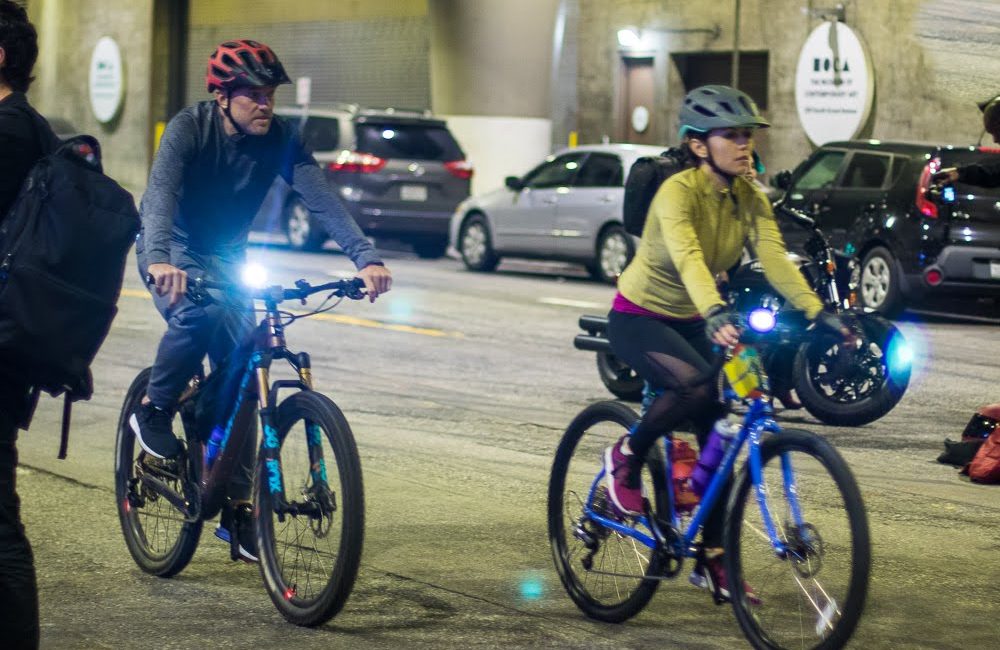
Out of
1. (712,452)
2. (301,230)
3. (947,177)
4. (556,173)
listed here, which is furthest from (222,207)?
(301,230)

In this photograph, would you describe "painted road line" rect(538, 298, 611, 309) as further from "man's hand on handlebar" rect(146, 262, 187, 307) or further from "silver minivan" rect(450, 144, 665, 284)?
"man's hand on handlebar" rect(146, 262, 187, 307)

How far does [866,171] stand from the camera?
59.2 ft

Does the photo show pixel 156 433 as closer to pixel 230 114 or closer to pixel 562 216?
pixel 230 114

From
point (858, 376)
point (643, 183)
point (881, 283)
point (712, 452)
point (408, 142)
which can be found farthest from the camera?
point (408, 142)

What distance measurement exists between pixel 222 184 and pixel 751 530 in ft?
7.18

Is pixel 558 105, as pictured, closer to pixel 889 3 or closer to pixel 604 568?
pixel 889 3

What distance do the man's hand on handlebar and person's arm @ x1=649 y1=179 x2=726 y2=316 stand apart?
4.85 ft

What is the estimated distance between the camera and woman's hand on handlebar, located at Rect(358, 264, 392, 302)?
232 inches

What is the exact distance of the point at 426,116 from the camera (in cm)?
2517

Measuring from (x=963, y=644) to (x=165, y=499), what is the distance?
9.13 ft

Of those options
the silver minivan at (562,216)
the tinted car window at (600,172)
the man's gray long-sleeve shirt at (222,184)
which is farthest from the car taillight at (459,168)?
the man's gray long-sleeve shirt at (222,184)

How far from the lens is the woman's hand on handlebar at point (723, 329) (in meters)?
5.26

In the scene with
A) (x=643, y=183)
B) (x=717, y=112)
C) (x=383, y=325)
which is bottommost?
(x=383, y=325)

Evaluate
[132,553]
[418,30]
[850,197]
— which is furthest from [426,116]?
[132,553]
